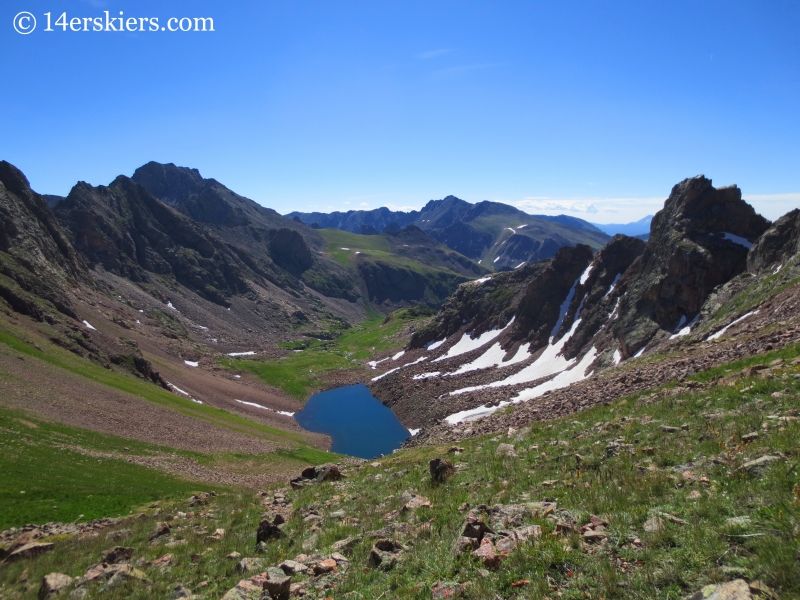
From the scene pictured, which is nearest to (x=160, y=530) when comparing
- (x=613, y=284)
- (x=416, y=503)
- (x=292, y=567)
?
(x=292, y=567)

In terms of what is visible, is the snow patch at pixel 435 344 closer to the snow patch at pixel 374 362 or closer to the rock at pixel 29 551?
the snow patch at pixel 374 362

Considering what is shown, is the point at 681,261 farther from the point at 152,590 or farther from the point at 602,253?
the point at 152,590

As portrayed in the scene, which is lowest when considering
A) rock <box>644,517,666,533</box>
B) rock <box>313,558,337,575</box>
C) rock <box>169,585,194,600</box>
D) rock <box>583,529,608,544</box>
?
rock <box>169,585,194,600</box>

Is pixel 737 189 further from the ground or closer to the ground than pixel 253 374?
further from the ground

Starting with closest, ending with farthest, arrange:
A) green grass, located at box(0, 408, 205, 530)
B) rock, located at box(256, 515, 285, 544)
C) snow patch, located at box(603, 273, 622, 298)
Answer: rock, located at box(256, 515, 285, 544), green grass, located at box(0, 408, 205, 530), snow patch, located at box(603, 273, 622, 298)

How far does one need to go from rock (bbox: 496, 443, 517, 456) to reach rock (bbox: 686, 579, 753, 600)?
12617 mm

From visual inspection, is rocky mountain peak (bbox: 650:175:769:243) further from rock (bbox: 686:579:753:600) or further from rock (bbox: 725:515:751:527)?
rock (bbox: 686:579:753:600)

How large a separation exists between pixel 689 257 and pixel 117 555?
6488 centimetres

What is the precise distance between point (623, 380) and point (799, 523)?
1030 inches

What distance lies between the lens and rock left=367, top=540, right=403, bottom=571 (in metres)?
11.0

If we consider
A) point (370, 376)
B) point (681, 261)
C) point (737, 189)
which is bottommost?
point (370, 376)

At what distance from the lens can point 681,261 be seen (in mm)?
60125

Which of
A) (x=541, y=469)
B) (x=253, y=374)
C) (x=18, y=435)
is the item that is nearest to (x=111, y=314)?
(x=253, y=374)

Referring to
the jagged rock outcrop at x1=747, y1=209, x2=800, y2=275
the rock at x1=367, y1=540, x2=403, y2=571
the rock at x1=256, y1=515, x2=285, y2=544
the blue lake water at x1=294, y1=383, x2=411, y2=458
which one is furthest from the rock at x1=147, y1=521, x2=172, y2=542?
the jagged rock outcrop at x1=747, y1=209, x2=800, y2=275
